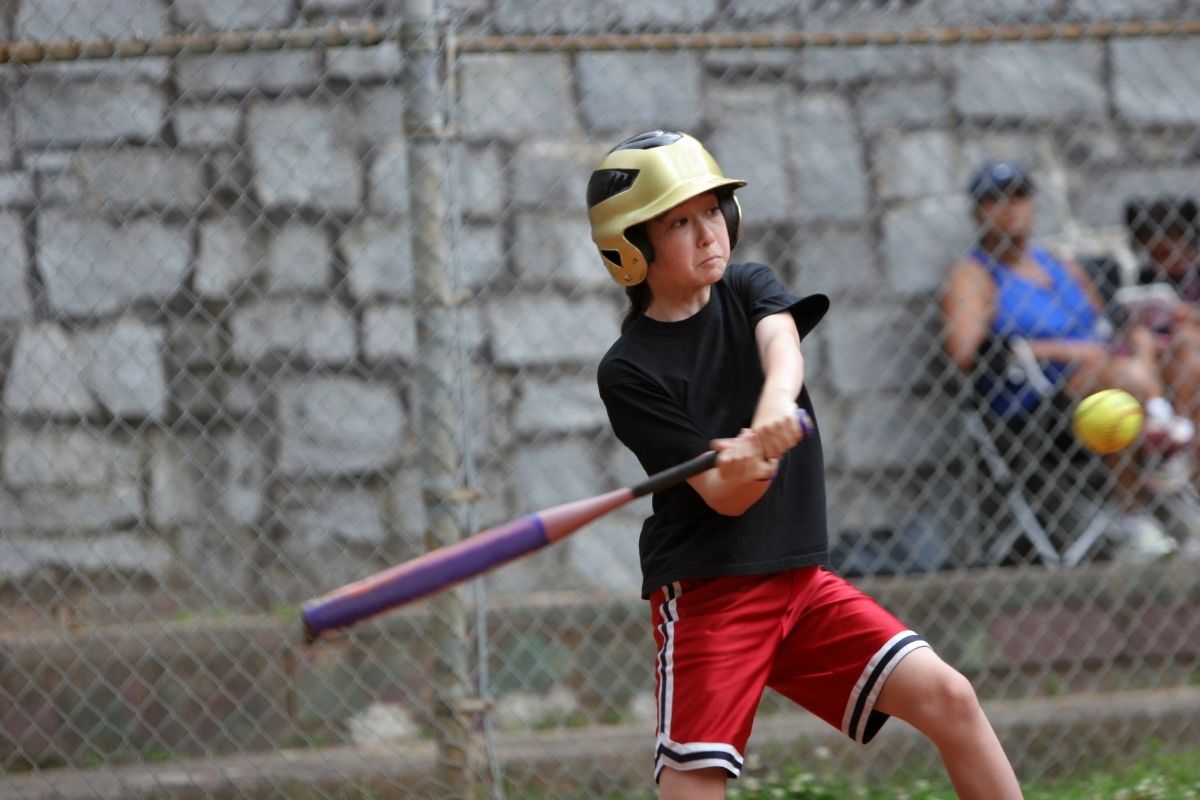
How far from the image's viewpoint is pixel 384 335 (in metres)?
4.95

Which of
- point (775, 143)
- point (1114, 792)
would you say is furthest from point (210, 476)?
point (1114, 792)

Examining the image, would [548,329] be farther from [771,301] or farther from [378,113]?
[771,301]

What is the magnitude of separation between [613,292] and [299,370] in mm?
1068

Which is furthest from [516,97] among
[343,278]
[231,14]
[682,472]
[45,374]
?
[682,472]

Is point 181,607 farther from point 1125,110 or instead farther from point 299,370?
point 1125,110

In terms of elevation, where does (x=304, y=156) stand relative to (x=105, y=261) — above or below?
above

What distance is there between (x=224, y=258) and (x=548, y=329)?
1066 mm

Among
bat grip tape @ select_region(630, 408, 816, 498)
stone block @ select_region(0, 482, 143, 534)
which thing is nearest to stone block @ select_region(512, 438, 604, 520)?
stone block @ select_region(0, 482, 143, 534)

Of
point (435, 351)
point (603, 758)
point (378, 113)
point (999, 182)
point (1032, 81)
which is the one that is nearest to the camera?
point (435, 351)

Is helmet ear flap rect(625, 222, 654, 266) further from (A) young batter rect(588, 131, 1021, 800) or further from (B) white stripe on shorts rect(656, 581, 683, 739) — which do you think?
(B) white stripe on shorts rect(656, 581, 683, 739)

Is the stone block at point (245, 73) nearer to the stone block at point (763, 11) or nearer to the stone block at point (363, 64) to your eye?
the stone block at point (363, 64)

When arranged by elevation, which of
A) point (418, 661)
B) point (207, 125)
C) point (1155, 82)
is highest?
point (1155, 82)

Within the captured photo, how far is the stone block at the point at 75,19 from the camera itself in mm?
4676

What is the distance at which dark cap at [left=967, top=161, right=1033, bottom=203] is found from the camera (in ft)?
17.1
